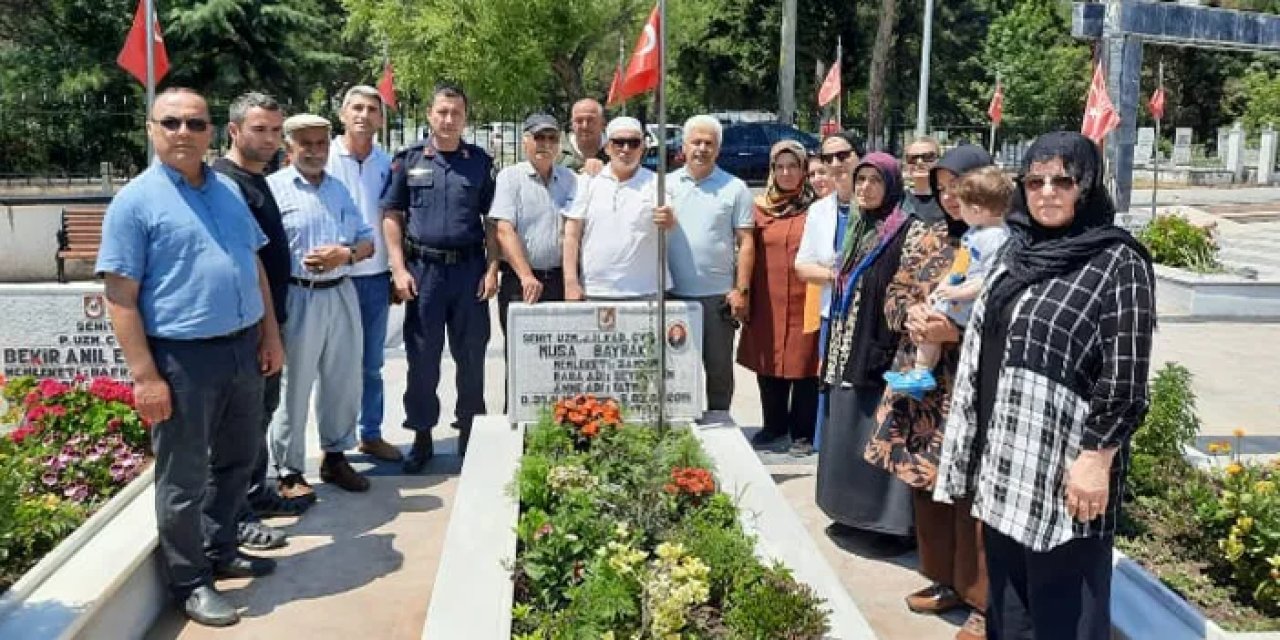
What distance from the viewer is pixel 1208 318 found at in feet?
36.3

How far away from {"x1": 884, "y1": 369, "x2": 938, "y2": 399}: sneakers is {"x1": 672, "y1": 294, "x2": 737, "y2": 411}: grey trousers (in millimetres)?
1911

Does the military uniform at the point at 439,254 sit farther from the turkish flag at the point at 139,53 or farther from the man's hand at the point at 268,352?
the turkish flag at the point at 139,53

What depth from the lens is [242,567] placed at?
4.51 metres

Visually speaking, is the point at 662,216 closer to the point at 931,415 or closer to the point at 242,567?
the point at 931,415

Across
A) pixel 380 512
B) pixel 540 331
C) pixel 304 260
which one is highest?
pixel 304 260

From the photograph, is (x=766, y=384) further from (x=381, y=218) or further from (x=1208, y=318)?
(x=1208, y=318)

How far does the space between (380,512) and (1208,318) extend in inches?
351

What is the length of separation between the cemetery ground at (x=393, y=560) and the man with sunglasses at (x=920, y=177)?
1523 mm

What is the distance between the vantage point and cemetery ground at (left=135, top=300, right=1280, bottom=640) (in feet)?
13.8

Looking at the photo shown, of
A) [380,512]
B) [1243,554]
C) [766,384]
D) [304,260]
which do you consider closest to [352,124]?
[304,260]

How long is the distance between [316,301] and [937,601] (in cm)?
308

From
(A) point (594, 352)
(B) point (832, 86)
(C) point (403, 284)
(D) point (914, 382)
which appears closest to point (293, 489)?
(C) point (403, 284)

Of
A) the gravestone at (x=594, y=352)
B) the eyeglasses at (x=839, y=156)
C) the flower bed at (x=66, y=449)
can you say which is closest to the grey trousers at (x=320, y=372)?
the flower bed at (x=66, y=449)

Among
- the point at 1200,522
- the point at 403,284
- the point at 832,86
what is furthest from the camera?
the point at 832,86
